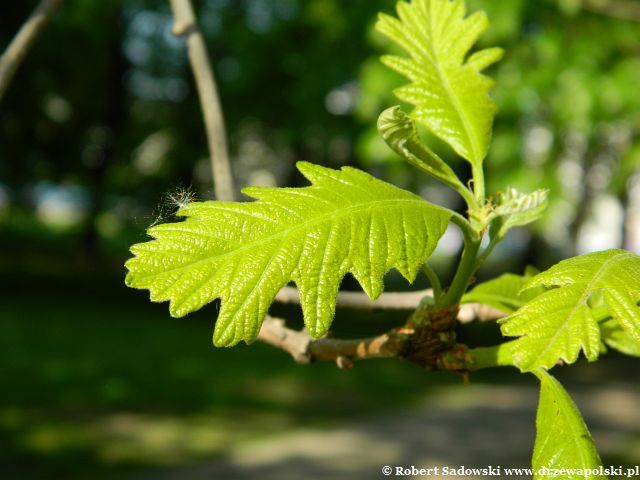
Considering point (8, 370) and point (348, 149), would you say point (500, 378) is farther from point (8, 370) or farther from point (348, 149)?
point (8, 370)

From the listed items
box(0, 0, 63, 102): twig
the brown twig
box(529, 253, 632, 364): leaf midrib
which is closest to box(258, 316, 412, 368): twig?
the brown twig

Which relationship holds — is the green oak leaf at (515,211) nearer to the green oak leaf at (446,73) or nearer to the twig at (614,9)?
the green oak leaf at (446,73)

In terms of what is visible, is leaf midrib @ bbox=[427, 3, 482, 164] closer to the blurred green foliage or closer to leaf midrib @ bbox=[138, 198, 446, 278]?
leaf midrib @ bbox=[138, 198, 446, 278]

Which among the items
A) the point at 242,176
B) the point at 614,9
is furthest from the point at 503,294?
the point at 242,176

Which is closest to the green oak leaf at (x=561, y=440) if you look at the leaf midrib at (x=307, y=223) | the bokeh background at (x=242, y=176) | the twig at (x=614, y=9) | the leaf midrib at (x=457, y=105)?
the leaf midrib at (x=307, y=223)

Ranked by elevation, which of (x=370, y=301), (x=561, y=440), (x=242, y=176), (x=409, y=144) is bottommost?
(x=561, y=440)

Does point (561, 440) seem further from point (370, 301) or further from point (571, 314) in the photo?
point (370, 301)
